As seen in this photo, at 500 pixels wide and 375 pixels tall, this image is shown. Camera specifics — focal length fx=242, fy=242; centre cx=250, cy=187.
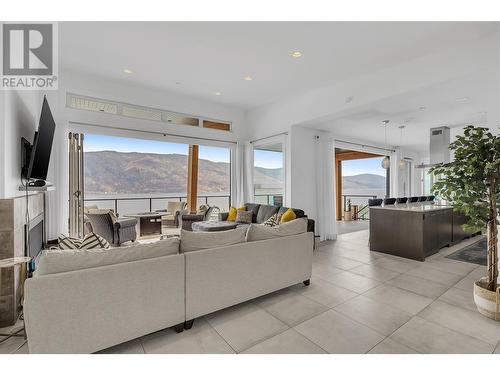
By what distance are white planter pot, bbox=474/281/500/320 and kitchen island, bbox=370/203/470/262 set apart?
5.93ft

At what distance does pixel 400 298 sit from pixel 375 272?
0.88m

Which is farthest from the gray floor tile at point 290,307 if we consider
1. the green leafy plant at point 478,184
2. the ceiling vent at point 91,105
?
the ceiling vent at point 91,105

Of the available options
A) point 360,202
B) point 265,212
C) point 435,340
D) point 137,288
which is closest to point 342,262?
point 265,212

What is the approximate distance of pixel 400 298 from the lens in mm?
2814

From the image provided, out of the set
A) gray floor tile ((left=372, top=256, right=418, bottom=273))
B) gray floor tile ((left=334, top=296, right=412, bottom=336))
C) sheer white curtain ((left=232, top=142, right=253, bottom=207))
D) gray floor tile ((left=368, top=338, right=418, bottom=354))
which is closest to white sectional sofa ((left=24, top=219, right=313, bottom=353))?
gray floor tile ((left=334, top=296, right=412, bottom=336))

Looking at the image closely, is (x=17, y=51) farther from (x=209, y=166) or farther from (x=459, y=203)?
(x=209, y=166)

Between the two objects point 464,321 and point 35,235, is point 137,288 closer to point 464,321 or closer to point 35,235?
point 35,235

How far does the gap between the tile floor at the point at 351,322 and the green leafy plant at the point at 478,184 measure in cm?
64

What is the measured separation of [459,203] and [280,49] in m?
2.99

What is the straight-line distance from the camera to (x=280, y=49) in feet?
11.7

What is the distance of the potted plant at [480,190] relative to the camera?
237 cm

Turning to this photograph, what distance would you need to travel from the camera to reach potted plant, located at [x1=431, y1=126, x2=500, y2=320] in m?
2.37

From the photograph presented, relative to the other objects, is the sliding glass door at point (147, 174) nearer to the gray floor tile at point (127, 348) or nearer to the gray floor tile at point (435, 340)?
the gray floor tile at point (127, 348)
